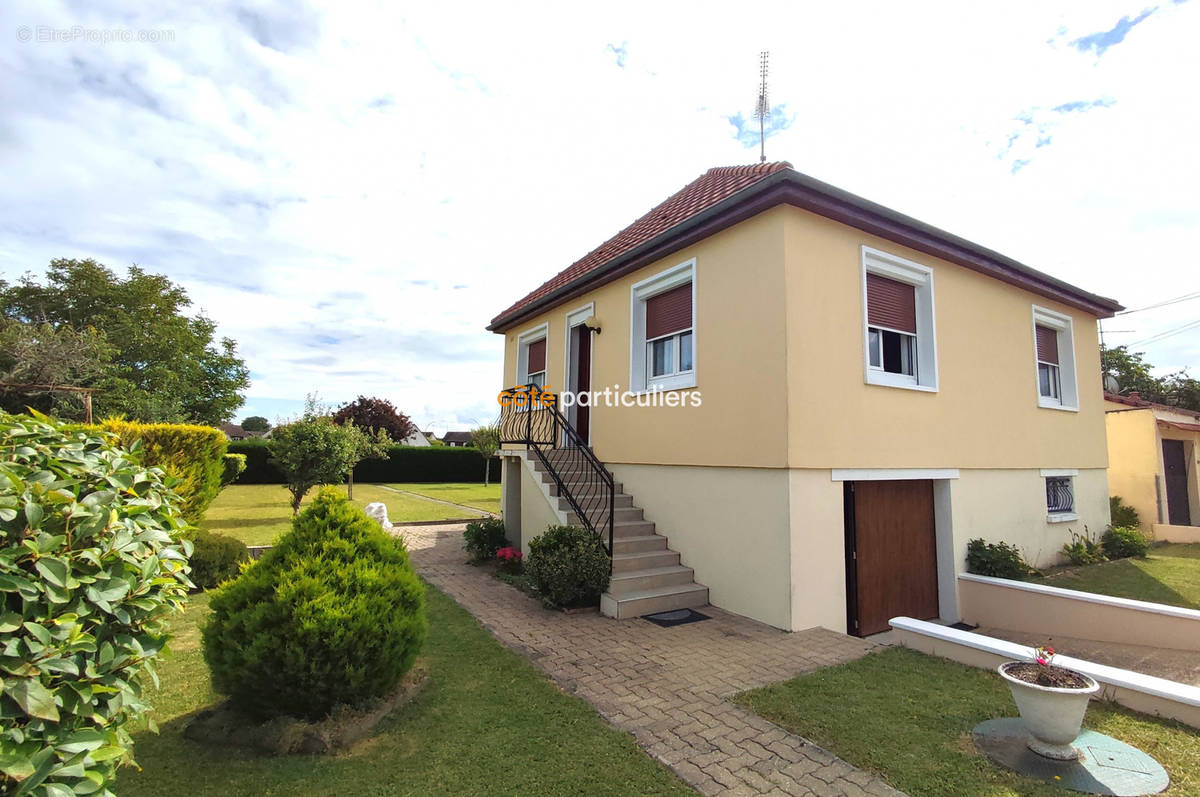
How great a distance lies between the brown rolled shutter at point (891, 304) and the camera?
723 cm

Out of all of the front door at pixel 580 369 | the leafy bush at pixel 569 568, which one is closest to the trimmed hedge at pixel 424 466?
the front door at pixel 580 369

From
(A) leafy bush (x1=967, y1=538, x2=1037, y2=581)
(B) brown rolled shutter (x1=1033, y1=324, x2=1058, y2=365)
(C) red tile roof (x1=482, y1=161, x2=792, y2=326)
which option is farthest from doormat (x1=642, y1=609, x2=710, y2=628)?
(B) brown rolled shutter (x1=1033, y1=324, x2=1058, y2=365)

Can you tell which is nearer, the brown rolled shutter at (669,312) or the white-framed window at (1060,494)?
the brown rolled shutter at (669,312)

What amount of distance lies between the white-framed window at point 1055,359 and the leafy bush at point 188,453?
15.1 m

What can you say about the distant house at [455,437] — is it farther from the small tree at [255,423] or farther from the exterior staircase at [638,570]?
the exterior staircase at [638,570]

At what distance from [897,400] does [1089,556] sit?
233 inches

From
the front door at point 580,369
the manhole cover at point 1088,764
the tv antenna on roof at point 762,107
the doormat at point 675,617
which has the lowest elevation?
the doormat at point 675,617

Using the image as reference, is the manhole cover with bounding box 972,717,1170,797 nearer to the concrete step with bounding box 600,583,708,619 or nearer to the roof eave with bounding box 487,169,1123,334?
the concrete step with bounding box 600,583,708,619

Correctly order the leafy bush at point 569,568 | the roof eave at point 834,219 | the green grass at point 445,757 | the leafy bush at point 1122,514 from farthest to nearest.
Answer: the leafy bush at point 1122,514 < the leafy bush at point 569,568 < the roof eave at point 834,219 < the green grass at point 445,757

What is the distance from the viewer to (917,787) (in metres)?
3.04

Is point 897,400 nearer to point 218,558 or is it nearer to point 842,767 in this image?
point 842,767

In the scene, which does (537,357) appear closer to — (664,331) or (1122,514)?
(664,331)

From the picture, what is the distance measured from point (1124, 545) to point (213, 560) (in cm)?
1522

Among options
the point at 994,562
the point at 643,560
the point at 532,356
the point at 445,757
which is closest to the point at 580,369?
the point at 532,356
